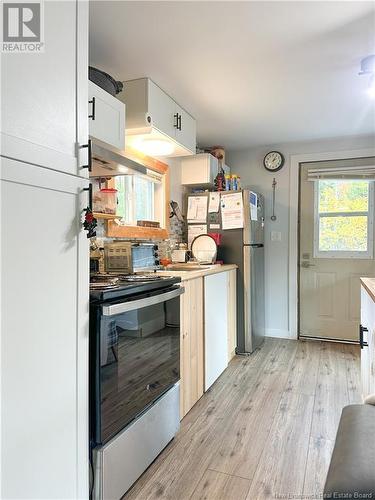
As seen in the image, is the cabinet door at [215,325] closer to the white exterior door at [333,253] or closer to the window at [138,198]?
the window at [138,198]

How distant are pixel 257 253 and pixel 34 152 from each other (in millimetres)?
3012

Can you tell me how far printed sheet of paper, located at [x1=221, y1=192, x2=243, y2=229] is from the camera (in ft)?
11.5

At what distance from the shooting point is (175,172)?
359 centimetres

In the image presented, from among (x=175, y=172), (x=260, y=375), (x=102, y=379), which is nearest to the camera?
(x=102, y=379)

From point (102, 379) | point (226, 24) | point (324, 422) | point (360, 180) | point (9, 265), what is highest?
point (226, 24)

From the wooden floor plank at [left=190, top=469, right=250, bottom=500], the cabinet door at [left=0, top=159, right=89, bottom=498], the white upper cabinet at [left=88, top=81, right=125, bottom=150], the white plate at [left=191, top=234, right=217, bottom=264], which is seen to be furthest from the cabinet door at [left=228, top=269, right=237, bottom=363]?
the cabinet door at [left=0, top=159, right=89, bottom=498]

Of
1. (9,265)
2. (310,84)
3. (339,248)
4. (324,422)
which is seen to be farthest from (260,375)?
(9,265)

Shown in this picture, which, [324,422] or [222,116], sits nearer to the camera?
[324,422]

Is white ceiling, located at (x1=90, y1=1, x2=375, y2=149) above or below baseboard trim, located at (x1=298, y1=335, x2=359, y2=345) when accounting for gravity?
above

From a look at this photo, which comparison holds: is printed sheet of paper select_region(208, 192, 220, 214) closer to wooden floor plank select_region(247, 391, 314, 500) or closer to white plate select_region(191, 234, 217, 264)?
white plate select_region(191, 234, 217, 264)

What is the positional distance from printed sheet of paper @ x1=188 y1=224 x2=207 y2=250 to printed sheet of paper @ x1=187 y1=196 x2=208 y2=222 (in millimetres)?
64

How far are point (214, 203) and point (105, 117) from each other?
1930 mm

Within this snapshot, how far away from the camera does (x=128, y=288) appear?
1.59 metres

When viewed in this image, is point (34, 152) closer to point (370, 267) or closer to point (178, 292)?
point (178, 292)
